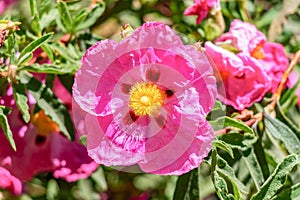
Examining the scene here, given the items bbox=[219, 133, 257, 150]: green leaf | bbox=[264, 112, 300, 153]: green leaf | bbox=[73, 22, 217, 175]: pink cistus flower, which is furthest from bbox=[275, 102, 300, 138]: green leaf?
bbox=[73, 22, 217, 175]: pink cistus flower

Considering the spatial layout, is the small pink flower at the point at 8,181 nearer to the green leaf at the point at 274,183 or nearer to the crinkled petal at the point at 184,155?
the crinkled petal at the point at 184,155

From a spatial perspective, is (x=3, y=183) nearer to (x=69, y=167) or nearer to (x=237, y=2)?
(x=69, y=167)

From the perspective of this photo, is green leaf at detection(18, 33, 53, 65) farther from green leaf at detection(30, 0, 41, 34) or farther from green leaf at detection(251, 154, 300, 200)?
green leaf at detection(251, 154, 300, 200)

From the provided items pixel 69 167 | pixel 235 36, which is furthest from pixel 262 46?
pixel 69 167

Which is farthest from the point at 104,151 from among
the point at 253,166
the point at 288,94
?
the point at 288,94

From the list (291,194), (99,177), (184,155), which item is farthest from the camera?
(99,177)

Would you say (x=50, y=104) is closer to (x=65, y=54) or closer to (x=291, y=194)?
(x=65, y=54)
